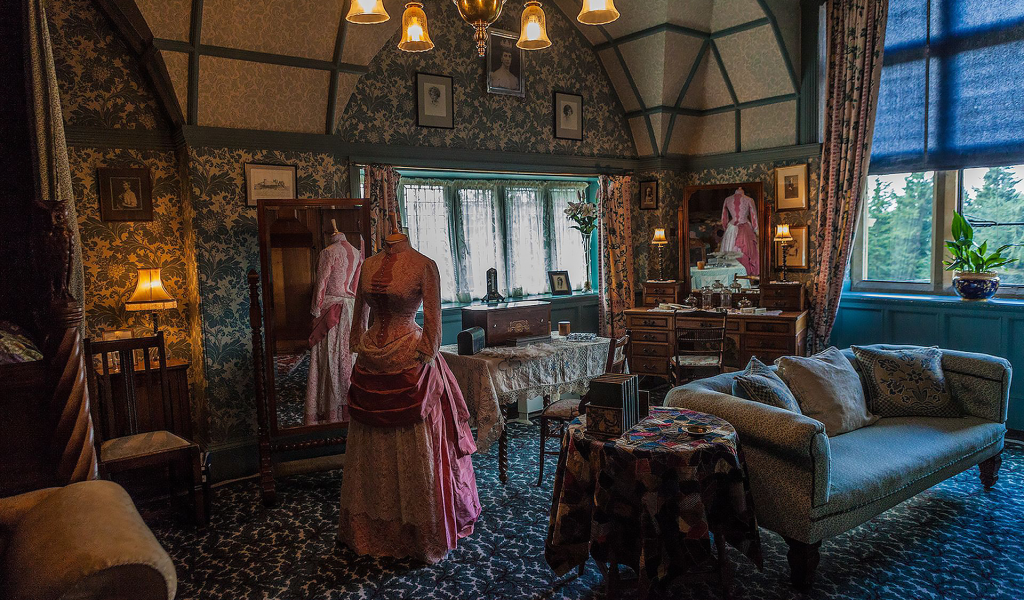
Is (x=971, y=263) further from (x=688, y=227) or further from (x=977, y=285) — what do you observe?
(x=688, y=227)

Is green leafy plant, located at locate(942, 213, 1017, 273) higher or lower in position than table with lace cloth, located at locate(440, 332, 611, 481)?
higher

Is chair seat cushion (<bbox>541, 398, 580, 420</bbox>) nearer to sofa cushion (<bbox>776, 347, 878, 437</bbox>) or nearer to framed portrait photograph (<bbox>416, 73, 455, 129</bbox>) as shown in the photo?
sofa cushion (<bbox>776, 347, 878, 437</bbox>)

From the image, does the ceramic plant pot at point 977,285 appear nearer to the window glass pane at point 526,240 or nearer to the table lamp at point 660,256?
the table lamp at point 660,256

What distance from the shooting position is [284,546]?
3578 millimetres

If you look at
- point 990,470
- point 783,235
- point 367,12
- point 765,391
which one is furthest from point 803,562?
point 783,235

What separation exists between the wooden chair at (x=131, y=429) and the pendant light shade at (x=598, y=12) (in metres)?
3.19

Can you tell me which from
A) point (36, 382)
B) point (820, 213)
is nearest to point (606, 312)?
point (820, 213)

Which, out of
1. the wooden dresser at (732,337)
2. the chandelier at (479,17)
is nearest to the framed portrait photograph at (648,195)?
the wooden dresser at (732,337)

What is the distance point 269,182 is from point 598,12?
9.98ft

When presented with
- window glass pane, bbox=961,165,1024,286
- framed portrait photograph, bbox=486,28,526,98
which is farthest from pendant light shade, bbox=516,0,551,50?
window glass pane, bbox=961,165,1024,286

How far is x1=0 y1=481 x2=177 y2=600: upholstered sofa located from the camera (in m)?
1.54

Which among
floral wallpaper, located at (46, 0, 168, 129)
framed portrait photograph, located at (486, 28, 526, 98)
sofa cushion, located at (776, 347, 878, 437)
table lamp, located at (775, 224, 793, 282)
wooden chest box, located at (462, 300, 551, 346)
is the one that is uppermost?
framed portrait photograph, located at (486, 28, 526, 98)

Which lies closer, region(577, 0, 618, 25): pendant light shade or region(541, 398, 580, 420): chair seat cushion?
region(577, 0, 618, 25): pendant light shade

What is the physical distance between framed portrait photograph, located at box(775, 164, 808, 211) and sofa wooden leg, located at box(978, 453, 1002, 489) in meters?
3.12
